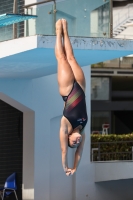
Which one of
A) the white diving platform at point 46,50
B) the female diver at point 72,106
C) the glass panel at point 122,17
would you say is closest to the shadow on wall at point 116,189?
the white diving platform at point 46,50

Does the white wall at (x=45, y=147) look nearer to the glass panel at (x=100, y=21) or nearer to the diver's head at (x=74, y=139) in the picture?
the glass panel at (x=100, y=21)

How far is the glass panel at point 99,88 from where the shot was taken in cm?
2867

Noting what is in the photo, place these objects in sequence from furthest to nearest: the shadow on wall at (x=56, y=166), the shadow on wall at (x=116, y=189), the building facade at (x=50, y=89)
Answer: the shadow on wall at (x=116, y=189)
the shadow on wall at (x=56, y=166)
the building facade at (x=50, y=89)

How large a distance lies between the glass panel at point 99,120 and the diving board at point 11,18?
15366 millimetres

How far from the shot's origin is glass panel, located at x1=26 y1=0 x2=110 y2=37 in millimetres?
13836

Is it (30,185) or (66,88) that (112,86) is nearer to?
(30,185)

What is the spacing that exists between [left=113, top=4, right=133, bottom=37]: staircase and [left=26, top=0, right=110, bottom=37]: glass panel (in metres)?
17.3

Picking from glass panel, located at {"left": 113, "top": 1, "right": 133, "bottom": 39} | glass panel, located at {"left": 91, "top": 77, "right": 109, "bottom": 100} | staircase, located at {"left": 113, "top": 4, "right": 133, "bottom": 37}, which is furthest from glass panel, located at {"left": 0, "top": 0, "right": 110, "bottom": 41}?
staircase, located at {"left": 113, "top": 4, "right": 133, "bottom": 37}

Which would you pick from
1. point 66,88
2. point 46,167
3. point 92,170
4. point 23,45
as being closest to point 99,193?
point 92,170

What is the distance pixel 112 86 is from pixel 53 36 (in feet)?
56.0

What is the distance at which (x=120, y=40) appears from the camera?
545 inches

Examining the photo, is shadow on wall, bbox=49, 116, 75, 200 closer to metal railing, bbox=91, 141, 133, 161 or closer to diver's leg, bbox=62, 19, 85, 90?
metal railing, bbox=91, 141, 133, 161

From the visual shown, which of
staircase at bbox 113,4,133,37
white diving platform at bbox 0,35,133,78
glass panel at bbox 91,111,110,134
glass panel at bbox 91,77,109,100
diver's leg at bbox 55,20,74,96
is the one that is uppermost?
staircase at bbox 113,4,133,37

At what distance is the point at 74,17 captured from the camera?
14.2m
